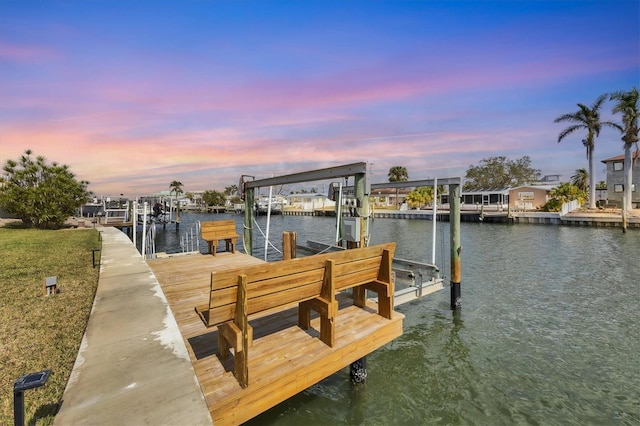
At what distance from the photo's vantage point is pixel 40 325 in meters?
5.50

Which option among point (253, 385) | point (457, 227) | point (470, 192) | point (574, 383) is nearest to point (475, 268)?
point (457, 227)

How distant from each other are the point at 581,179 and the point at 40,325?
9582 centimetres

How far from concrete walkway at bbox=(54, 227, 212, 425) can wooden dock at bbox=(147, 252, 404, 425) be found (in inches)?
11.2

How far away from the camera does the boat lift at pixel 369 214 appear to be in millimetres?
6895

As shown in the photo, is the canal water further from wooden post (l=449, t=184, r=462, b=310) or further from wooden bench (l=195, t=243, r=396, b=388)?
wooden bench (l=195, t=243, r=396, b=388)

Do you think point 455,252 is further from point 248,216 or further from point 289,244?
point 248,216

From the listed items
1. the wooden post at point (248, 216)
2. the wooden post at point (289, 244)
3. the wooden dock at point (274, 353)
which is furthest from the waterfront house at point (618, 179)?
the wooden dock at point (274, 353)

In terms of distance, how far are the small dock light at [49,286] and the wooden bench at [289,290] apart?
5.55 metres

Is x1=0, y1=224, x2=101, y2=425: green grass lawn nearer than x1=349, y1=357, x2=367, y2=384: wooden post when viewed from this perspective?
Yes

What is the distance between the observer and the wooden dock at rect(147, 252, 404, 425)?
11.3 feet

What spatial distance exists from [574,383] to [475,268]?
438 inches

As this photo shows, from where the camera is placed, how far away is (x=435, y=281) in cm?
873

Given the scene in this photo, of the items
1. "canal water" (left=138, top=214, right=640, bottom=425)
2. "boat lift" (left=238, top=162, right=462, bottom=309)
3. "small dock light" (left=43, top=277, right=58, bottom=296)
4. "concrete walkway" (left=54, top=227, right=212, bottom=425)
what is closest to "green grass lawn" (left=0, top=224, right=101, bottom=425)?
"small dock light" (left=43, top=277, right=58, bottom=296)

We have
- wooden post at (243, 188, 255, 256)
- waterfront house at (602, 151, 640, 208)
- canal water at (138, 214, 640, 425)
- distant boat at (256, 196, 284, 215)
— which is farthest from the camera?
distant boat at (256, 196, 284, 215)
